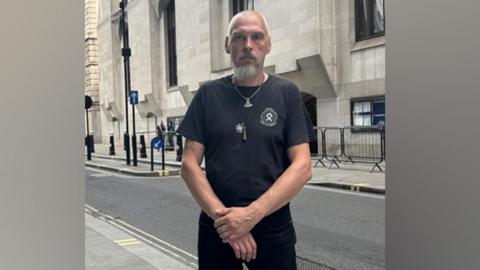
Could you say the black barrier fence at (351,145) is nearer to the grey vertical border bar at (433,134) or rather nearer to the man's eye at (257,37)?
the grey vertical border bar at (433,134)

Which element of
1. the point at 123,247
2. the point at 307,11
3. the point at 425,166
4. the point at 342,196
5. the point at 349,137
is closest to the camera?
the point at 425,166

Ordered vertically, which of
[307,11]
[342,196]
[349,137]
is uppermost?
[307,11]

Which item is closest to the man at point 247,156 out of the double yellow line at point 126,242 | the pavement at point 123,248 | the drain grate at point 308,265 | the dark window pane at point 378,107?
the drain grate at point 308,265

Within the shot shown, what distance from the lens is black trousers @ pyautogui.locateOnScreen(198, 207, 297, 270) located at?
2.22 meters

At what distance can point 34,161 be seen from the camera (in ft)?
6.84

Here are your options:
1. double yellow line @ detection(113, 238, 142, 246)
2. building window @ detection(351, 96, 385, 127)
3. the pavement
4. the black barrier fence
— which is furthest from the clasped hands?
building window @ detection(351, 96, 385, 127)

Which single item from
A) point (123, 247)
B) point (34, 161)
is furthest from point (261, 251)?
point (123, 247)

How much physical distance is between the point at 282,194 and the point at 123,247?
14.5ft

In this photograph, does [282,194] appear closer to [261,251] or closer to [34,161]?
[261,251]

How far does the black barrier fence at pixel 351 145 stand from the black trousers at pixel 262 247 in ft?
43.9

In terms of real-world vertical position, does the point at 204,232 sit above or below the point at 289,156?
below

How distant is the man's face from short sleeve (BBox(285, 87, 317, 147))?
22cm

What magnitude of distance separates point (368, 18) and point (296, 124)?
57.1 ft

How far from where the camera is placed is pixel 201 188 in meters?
2.19
